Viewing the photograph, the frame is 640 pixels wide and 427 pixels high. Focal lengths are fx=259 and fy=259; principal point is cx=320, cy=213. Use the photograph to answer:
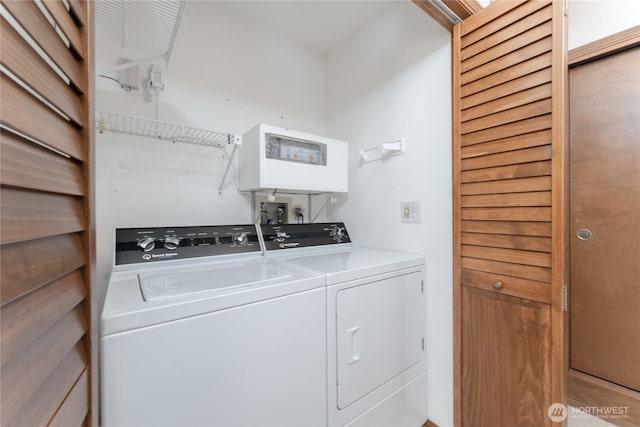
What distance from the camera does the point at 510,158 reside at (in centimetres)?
118

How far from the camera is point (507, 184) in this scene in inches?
46.9

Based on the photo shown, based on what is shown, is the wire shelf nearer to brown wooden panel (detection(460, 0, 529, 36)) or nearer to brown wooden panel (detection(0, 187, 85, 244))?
brown wooden panel (detection(0, 187, 85, 244))

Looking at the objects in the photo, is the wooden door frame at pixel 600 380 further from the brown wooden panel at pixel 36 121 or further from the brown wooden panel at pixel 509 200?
the brown wooden panel at pixel 36 121

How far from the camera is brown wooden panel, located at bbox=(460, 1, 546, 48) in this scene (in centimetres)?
111

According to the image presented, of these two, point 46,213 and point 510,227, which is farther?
point 510,227

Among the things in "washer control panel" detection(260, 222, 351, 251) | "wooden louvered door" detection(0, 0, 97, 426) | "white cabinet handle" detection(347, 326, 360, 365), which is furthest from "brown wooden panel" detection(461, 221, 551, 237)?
"wooden louvered door" detection(0, 0, 97, 426)

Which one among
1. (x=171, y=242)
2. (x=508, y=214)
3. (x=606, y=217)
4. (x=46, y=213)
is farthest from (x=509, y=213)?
(x=171, y=242)

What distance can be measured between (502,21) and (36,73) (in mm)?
1643

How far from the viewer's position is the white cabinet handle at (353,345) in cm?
117

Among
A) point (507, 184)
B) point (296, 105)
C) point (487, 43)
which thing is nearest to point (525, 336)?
point (507, 184)

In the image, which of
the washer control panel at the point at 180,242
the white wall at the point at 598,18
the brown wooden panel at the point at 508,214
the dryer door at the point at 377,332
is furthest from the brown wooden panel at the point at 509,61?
the washer control panel at the point at 180,242

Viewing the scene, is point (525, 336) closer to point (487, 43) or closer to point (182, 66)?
point (487, 43)

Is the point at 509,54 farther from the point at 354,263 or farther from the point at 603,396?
the point at 603,396

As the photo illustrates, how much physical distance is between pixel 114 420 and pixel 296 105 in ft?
7.30
